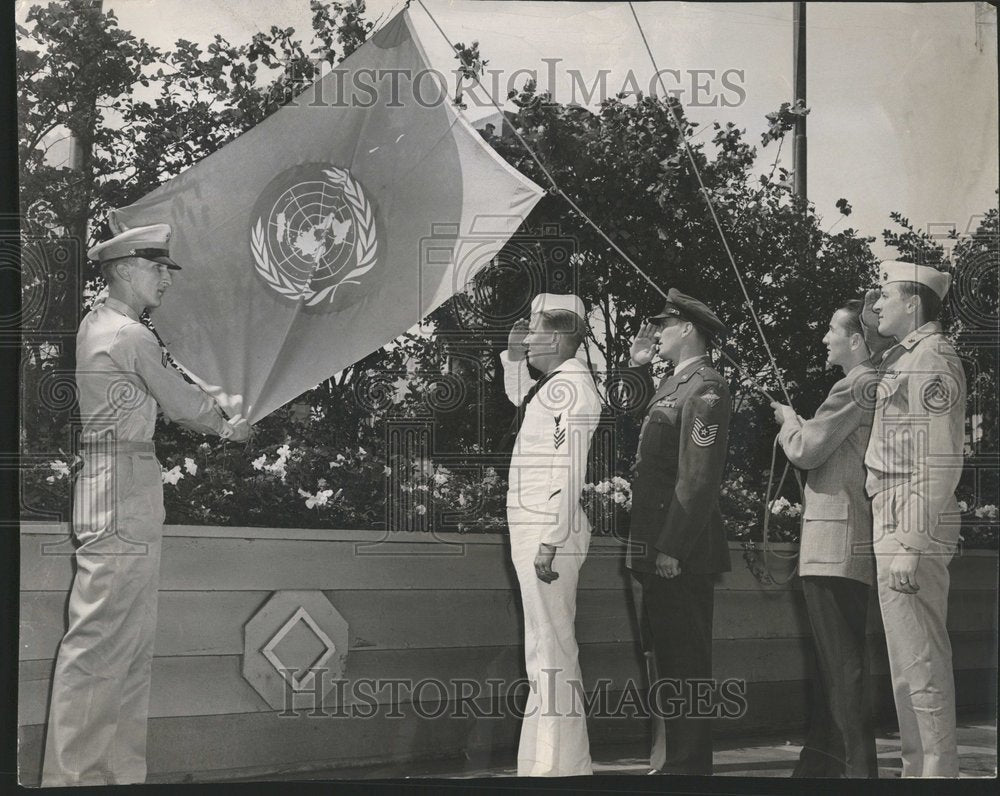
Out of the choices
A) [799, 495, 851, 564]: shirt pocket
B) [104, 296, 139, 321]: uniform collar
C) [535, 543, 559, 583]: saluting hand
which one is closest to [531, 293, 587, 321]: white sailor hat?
[535, 543, 559, 583]: saluting hand

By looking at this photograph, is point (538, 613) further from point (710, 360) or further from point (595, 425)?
point (710, 360)

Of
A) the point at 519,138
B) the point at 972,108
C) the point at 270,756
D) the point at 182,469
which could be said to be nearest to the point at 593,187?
the point at 519,138

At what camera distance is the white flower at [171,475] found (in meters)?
4.32

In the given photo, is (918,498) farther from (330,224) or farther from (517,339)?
(330,224)

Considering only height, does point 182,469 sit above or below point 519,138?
below

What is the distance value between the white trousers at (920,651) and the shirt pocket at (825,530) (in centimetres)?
12

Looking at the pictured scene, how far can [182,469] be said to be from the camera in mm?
4332

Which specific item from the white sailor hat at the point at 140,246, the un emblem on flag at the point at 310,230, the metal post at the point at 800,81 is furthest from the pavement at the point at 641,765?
the metal post at the point at 800,81

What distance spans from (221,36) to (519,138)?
120 cm

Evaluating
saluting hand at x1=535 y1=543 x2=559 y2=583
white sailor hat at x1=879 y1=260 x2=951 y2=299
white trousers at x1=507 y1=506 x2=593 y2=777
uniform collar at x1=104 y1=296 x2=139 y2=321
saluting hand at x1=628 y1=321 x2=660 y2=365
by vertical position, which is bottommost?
white trousers at x1=507 y1=506 x2=593 y2=777

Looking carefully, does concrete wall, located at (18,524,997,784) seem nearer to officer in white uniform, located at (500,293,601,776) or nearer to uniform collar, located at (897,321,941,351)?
officer in white uniform, located at (500,293,601,776)

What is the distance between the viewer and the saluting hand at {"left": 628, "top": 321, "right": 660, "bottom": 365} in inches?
175

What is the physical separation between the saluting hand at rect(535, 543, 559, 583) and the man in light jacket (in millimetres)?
949

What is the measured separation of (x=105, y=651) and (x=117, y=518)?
48 centimetres
